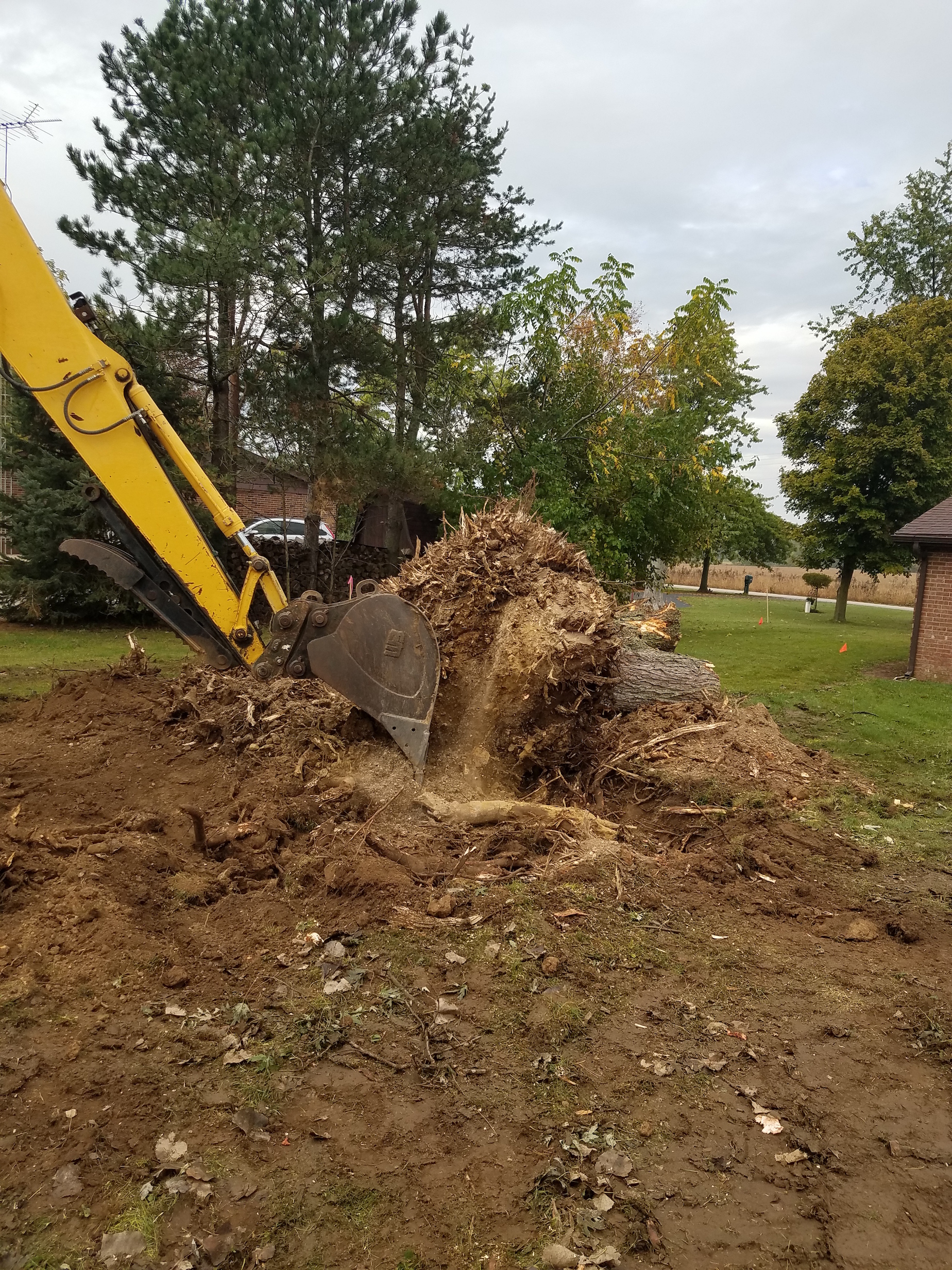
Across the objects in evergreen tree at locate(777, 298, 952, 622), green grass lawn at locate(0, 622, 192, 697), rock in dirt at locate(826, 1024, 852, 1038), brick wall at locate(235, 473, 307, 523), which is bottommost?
rock in dirt at locate(826, 1024, 852, 1038)

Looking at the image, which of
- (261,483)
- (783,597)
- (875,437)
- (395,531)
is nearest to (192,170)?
(261,483)

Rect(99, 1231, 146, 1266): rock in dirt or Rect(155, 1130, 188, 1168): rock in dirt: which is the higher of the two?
Rect(155, 1130, 188, 1168): rock in dirt

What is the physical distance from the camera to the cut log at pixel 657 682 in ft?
28.7

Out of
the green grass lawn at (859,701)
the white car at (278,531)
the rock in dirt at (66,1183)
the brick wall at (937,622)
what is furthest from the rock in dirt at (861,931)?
the white car at (278,531)

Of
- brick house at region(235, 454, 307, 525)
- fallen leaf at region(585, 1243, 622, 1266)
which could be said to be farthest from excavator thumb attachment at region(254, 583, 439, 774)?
brick house at region(235, 454, 307, 525)

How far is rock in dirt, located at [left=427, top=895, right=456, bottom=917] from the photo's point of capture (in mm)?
4309

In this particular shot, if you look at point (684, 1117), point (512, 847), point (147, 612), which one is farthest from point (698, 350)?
point (684, 1117)

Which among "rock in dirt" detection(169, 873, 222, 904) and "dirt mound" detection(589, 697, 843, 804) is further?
"dirt mound" detection(589, 697, 843, 804)

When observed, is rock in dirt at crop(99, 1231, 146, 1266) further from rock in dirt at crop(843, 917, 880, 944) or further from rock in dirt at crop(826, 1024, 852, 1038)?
rock in dirt at crop(843, 917, 880, 944)

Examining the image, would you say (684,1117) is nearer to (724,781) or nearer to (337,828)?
(337,828)

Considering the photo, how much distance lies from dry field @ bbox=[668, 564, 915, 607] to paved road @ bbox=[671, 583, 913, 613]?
0.83 feet

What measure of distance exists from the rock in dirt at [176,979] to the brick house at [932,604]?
555 inches

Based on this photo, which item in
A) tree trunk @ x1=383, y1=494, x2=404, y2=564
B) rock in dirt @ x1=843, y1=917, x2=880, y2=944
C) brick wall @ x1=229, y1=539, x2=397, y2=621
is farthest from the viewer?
tree trunk @ x1=383, y1=494, x2=404, y2=564

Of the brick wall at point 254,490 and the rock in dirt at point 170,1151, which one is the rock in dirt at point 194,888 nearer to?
the rock in dirt at point 170,1151
